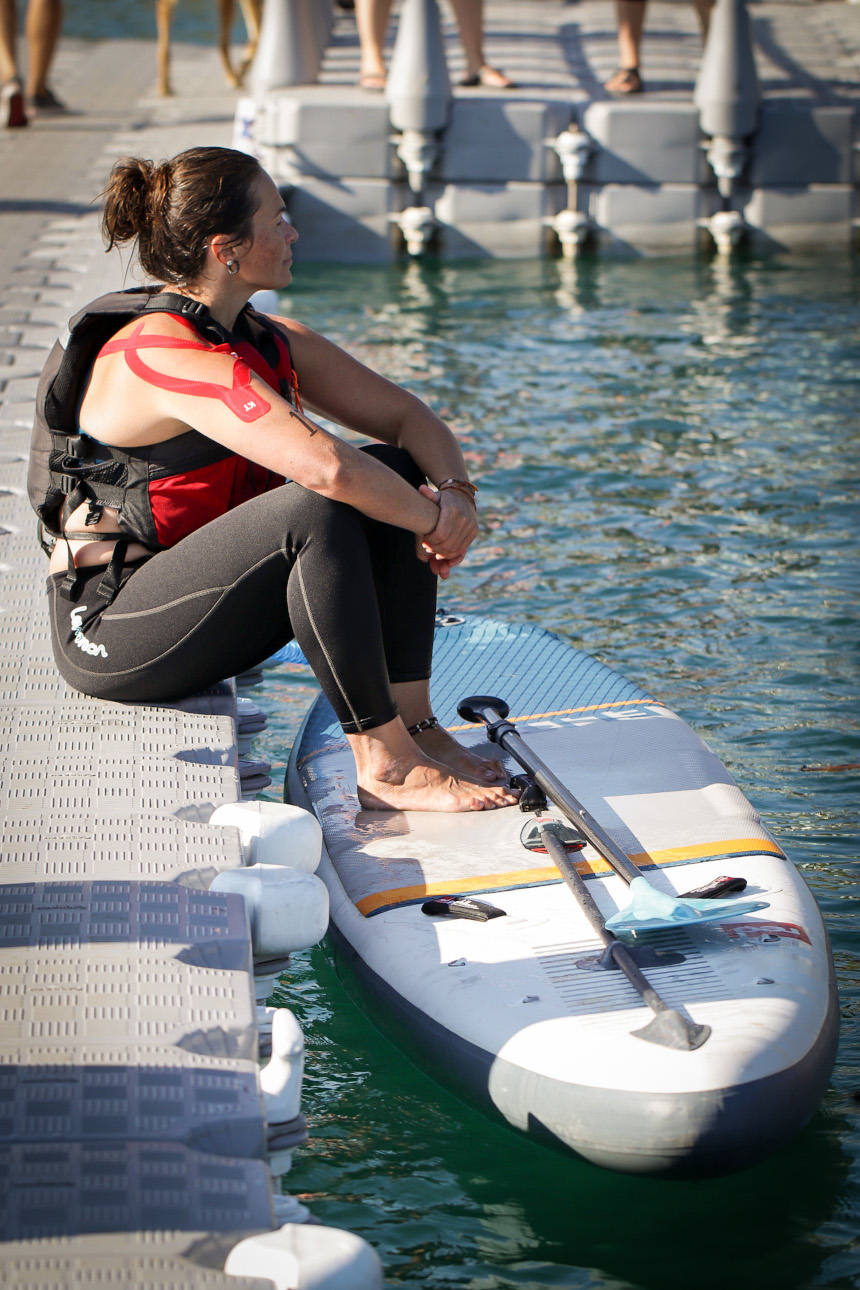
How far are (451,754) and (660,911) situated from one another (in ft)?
2.69

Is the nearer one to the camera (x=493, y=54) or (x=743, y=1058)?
(x=743, y=1058)

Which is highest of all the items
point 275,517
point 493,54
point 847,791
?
point 493,54

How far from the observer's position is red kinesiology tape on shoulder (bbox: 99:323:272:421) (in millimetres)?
2992

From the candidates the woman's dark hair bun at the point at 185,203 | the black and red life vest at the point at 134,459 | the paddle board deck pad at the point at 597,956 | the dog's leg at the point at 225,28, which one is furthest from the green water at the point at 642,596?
the dog's leg at the point at 225,28

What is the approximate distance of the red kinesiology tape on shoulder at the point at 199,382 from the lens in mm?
2992

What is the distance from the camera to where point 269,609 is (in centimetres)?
311

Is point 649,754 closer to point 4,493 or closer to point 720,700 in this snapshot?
point 720,700

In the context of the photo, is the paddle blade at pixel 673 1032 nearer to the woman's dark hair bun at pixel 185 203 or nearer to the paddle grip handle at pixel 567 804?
the paddle grip handle at pixel 567 804

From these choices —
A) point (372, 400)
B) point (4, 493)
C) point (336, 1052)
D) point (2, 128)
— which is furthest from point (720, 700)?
point (2, 128)

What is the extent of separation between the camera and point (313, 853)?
2875mm

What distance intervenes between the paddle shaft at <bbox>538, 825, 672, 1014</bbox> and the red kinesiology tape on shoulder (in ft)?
3.57

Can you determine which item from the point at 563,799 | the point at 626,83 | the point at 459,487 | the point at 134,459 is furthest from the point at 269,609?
the point at 626,83

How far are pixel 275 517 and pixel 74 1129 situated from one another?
52.9 inches

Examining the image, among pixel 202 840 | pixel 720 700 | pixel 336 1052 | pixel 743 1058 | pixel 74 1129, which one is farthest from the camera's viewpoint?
pixel 720 700
